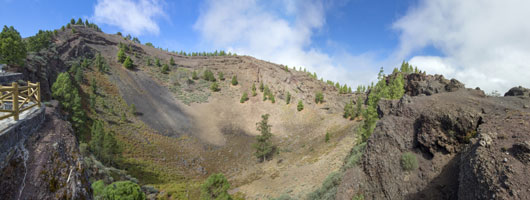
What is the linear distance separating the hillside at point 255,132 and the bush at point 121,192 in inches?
103

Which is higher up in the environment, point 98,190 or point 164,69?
point 164,69

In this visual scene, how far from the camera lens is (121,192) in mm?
16484

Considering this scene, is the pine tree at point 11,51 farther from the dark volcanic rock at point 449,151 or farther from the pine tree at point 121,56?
the dark volcanic rock at point 449,151

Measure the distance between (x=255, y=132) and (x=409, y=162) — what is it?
4548 cm

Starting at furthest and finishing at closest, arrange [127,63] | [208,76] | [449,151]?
[208,76] → [127,63] → [449,151]

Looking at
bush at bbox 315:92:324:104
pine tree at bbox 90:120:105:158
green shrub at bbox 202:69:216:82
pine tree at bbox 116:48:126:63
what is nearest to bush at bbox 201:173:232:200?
pine tree at bbox 90:120:105:158

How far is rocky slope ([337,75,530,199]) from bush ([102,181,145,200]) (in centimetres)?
1606

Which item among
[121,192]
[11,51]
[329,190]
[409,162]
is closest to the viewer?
[409,162]

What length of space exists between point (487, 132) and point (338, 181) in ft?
29.5

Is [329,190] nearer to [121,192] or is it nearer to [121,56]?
[121,192]

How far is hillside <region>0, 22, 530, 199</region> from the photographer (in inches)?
256

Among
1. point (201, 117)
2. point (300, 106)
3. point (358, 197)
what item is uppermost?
point (300, 106)

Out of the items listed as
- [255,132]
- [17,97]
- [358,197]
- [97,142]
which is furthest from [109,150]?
[358,197]

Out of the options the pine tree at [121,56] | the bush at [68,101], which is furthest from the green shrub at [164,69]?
the bush at [68,101]
